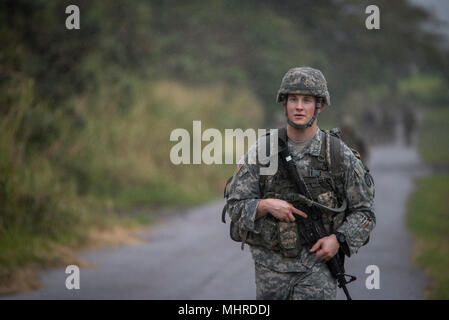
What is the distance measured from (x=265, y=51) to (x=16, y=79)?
17.9 metres

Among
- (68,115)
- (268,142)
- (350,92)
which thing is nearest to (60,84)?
Result: (68,115)

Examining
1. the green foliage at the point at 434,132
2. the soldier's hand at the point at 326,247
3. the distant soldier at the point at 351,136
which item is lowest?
the soldier's hand at the point at 326,247

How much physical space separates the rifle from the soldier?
32 millimetres

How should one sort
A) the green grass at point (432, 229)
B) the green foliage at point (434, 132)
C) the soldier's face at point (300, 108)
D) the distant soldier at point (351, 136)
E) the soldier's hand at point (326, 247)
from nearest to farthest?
the soldier's hand at point (326, 247) → the soldier's face at point (300, 108) → the green grass at point (432, 229) → the distant soldier at point (351, 136) → the green foliage at point (434, 132)

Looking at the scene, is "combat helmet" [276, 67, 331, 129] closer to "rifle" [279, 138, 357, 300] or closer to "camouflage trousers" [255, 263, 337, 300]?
"rifle" [279, 138, 357, 300]

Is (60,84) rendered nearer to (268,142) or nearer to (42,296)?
(42,296)

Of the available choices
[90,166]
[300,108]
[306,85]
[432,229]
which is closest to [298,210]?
[300,108]

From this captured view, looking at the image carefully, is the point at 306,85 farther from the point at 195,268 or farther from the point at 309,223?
the point at 195,268

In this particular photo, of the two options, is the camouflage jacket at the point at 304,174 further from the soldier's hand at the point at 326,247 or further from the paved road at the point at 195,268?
the paved road at the point at 195,268

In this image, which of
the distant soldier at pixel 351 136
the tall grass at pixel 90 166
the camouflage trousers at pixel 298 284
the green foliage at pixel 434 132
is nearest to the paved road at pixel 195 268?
the tall grass at pixel 90 166

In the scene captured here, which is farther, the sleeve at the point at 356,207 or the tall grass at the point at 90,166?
the tall grass at the point at 90,166

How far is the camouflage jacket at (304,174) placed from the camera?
4000 mm

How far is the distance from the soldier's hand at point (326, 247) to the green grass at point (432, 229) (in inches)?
112

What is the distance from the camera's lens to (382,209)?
1266cm
